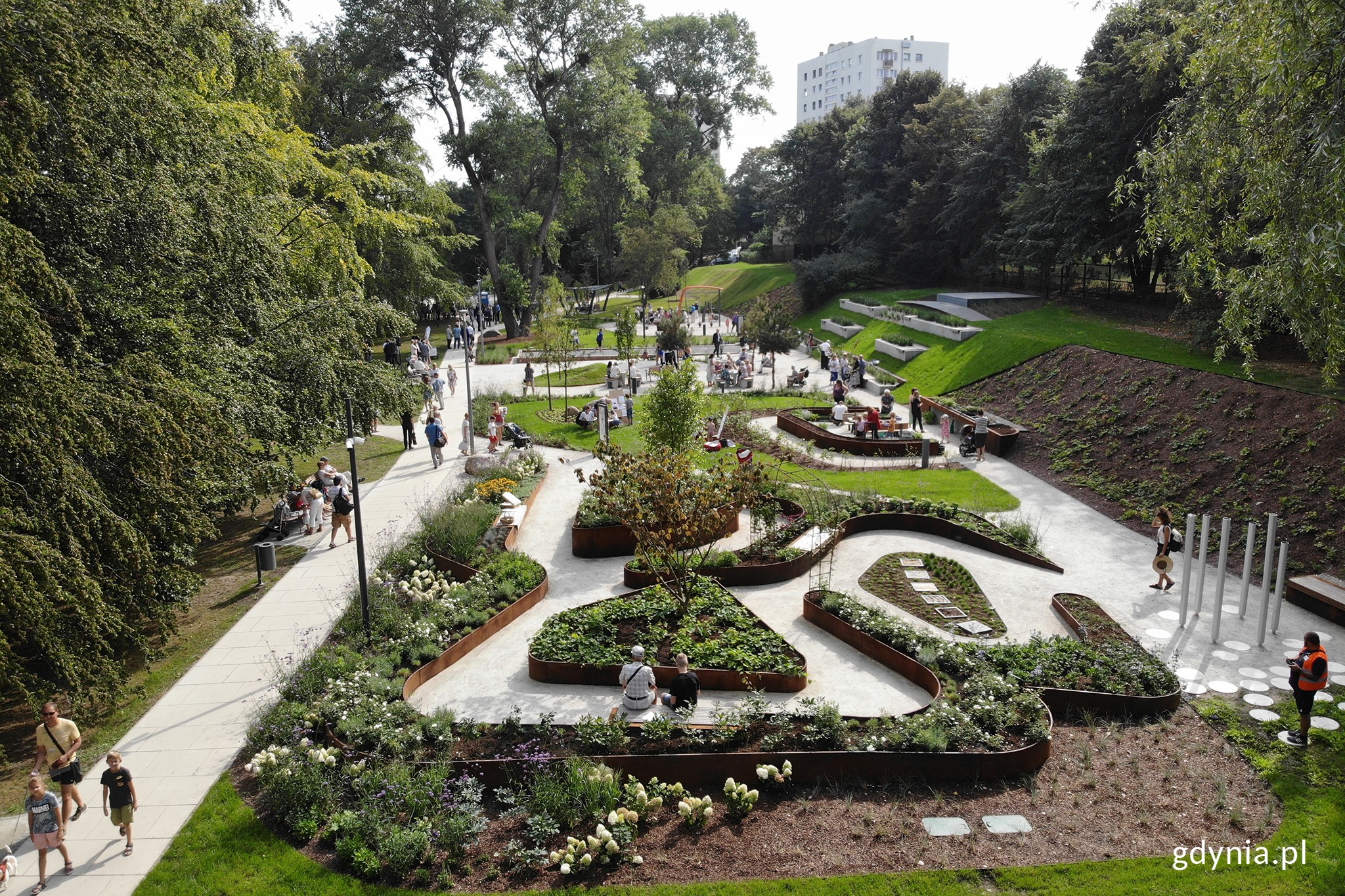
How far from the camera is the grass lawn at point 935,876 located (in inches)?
316

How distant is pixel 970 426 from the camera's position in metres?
23.8

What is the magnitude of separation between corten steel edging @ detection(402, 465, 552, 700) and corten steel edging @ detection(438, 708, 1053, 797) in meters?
2.41

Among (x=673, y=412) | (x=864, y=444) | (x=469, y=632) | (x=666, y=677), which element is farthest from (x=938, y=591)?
(x=864, y=444)

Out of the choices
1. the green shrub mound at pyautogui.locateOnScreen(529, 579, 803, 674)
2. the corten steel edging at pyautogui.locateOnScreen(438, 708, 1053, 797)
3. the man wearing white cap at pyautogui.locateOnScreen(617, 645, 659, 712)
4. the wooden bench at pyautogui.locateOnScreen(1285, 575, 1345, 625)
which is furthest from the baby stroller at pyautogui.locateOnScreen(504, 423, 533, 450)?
the wooden bench at pyautogui.locateOnScreen(1285, 575, 1345, 625)

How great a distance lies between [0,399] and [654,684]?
778 centimetres

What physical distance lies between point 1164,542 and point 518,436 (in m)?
16.5

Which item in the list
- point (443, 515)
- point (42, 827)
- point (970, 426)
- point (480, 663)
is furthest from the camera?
point (970, 426)

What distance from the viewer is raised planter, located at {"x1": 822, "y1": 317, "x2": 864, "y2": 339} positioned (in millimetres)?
41906

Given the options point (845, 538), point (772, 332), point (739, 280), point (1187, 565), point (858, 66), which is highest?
point (858, 66)

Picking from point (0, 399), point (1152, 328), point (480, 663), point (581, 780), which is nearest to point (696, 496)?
point (480, 663)

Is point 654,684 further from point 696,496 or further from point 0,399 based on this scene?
point 0,399

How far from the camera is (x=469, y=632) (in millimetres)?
13203

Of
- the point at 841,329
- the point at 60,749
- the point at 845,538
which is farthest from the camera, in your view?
the point at 841,329

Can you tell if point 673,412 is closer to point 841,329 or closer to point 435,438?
point 435,438
